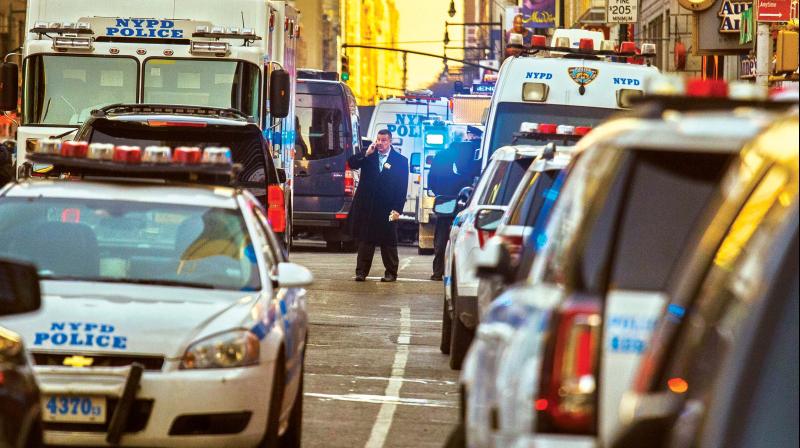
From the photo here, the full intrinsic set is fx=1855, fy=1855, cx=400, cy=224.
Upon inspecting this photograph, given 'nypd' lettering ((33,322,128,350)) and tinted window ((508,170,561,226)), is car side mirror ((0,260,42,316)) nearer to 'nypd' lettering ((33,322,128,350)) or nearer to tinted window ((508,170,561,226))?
'nypd' lettering ((33,322,128,350))

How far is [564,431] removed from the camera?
3.99 m

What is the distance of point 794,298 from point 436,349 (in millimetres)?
10978

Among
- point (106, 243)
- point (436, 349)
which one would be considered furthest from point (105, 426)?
point (436, 349)

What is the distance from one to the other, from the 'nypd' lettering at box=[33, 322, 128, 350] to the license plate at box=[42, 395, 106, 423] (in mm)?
236

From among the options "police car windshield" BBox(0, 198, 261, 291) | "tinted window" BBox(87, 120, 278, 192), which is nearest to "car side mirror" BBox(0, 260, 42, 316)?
"police car windshield" BBox(0, 198, 261, 291)

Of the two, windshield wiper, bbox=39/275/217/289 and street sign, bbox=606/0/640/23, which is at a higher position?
street sign, bbox=606/0/640/23

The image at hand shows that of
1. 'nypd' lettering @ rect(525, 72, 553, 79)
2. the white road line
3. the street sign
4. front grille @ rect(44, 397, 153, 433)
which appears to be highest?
the street sign

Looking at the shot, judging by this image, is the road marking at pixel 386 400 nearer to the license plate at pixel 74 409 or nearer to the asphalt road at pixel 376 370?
the asphalt road at pixel 376 370

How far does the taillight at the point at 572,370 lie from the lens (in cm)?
393

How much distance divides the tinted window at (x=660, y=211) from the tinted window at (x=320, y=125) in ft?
93.5

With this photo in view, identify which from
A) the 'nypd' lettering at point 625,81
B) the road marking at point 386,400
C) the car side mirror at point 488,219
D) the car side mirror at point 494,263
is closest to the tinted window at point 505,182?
the car side mirror at point 488,219

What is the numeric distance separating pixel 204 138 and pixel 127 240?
7.80 m

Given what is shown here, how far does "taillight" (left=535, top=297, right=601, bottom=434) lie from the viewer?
393 cm

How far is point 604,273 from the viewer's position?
4.11 meters
